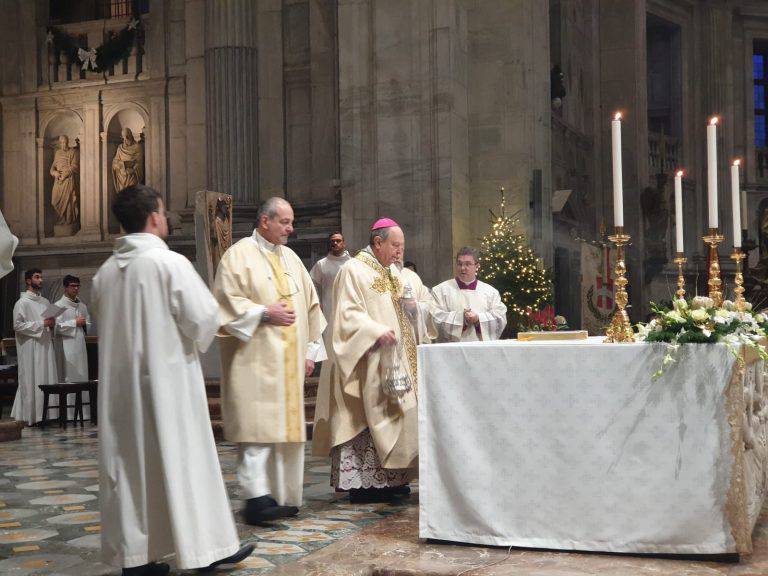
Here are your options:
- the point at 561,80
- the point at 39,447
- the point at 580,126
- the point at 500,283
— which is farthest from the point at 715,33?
the point at 39,447

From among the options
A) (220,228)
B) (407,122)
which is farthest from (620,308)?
(407,122)

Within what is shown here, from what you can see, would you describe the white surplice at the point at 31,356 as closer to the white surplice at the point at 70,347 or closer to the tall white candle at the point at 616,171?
the white surplice at the point at 70,347

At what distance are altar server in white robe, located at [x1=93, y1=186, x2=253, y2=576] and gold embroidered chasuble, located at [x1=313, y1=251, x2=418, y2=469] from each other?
175cm

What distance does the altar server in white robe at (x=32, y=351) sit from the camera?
1219cm

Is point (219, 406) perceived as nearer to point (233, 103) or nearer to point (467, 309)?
point (467, 309)

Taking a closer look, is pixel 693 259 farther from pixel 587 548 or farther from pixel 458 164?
pixel 587 548

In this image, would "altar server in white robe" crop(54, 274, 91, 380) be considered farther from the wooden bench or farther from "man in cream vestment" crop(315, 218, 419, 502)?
"man in cream vestment" crop(315, 218, 419, 502)

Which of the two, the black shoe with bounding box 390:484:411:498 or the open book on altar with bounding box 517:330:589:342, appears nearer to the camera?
the open book on altar with bounding box 517:330:589:342

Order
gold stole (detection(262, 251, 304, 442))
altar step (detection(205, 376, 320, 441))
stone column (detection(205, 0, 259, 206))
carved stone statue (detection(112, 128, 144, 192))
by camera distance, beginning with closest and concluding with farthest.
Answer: gold stole (detection(262, 251, 304, 442))
altar step (detection(205, 376, 320, 441))
stone column (detection(205, 0, 259, 206))
carved stone statue (detection(112, 128, 144, 192))

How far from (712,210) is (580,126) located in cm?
1532

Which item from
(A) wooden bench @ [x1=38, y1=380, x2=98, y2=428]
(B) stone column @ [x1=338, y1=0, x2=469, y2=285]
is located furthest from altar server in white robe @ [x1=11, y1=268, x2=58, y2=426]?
(B) stone column @ [x1=338, y1=0, x2=469, y2=285]

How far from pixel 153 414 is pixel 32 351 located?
29.7 ft

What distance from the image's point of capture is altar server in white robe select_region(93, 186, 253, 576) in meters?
4.00

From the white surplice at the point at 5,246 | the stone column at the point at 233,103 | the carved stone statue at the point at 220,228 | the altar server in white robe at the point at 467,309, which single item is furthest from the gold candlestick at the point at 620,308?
the stone column at the point at 233,103
